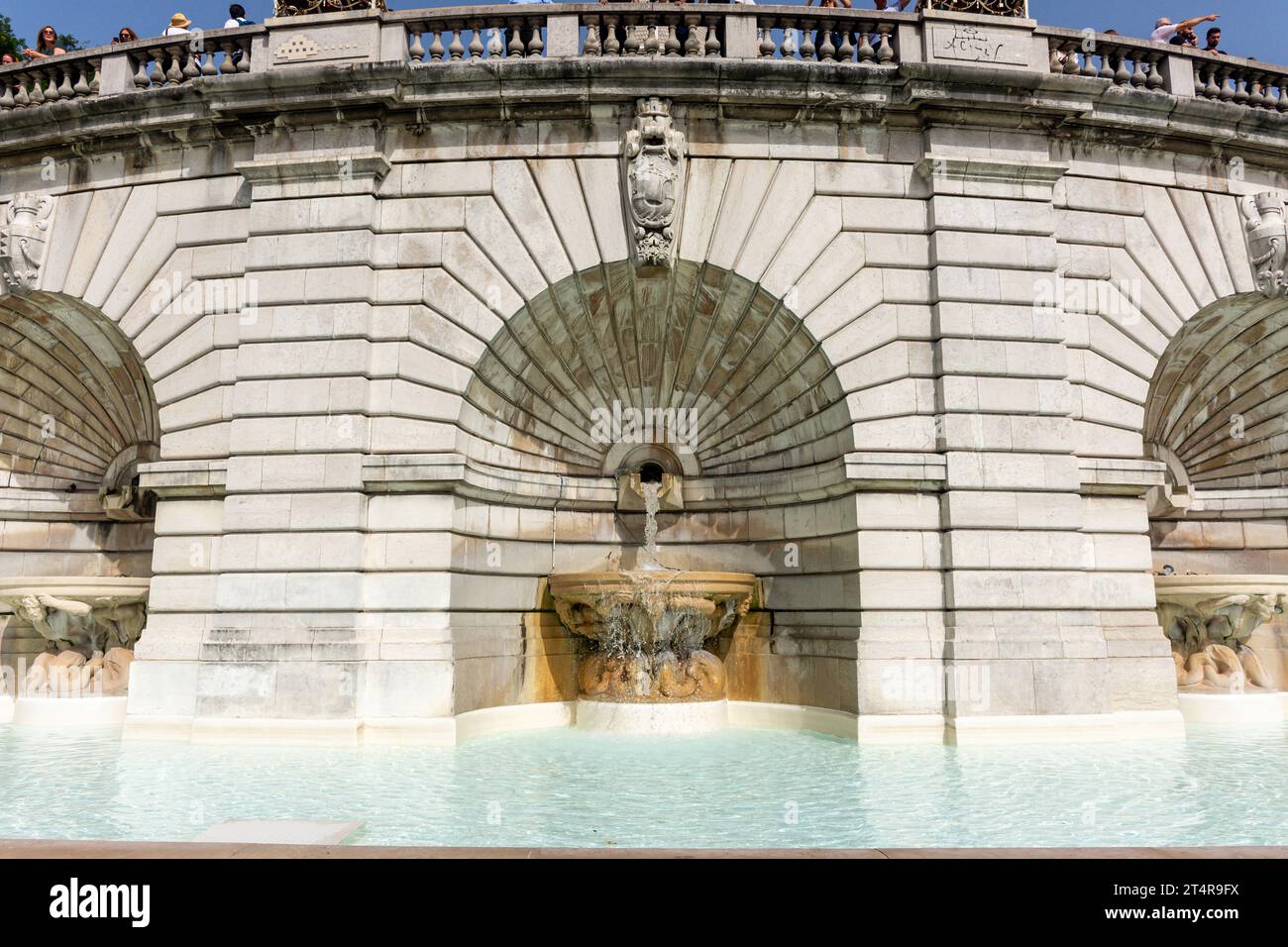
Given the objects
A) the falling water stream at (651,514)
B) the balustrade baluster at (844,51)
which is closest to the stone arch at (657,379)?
the falling water stream at (651,514)

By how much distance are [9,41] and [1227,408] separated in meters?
31.1

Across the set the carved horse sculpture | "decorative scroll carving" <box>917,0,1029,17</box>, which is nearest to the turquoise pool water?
the carved horse sculpture

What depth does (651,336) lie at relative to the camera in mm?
13930

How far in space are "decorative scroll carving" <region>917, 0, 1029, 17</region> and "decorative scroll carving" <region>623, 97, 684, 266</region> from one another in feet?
13.6

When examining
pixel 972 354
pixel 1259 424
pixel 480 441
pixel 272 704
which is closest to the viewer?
pixel 272 704

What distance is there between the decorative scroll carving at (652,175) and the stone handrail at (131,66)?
580 cm

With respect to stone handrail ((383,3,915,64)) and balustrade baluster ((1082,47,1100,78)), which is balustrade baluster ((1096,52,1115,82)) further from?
stone handrail ((383,3,915,64))

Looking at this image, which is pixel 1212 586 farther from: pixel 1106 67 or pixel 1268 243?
pixel 1106 67

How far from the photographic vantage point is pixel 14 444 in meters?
15.4

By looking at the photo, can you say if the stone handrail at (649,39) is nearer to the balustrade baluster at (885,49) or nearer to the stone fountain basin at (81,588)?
A: the balustrade baluster at (885,49)
